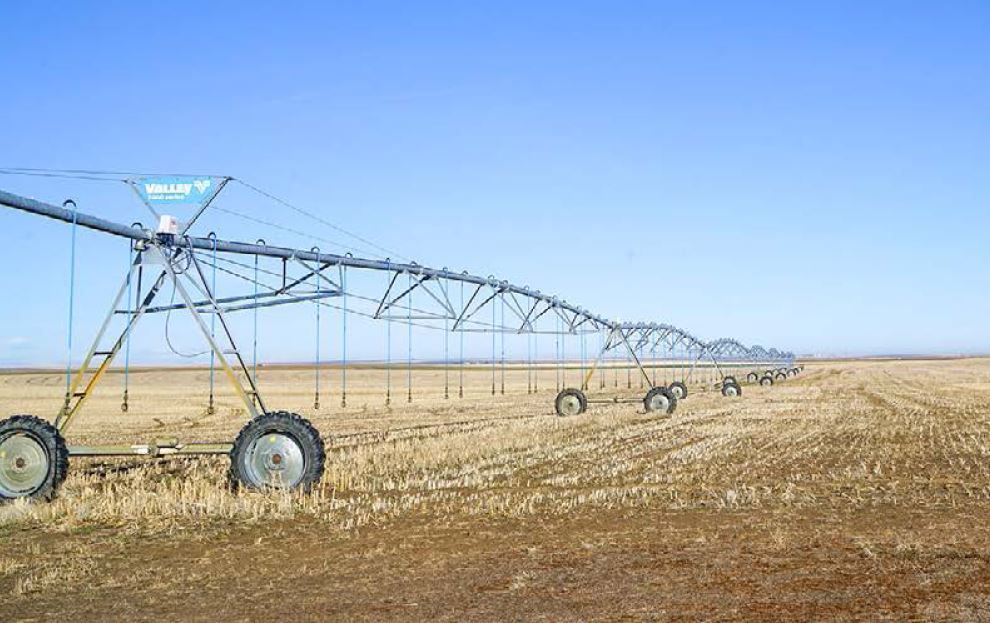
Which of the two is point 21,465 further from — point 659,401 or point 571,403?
point 659,401

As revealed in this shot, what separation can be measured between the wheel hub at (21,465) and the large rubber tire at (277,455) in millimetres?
2887

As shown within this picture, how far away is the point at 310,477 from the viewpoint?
15.8m

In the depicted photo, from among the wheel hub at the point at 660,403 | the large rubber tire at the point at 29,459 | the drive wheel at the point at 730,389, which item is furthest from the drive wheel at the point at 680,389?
the large rubber tire at the point at 29,459

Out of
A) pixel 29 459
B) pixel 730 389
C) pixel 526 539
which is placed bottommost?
pixel 526 539

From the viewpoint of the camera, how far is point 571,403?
40656 millimetres

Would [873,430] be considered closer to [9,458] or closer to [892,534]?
[892,534]

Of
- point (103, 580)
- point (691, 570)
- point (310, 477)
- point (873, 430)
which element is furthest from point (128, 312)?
point (873, 430)

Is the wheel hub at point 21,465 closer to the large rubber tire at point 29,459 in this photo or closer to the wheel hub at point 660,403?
the large rubber tire at point 29,459

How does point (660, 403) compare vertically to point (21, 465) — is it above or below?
above

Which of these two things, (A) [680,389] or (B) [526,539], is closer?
(B) [526,539]

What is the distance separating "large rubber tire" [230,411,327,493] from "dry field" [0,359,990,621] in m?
0.54

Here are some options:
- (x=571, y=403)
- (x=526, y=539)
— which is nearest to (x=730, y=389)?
(x=571, y=403)

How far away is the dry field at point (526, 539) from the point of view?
9.20m

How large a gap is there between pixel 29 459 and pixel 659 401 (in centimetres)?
3019
